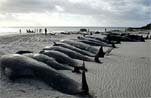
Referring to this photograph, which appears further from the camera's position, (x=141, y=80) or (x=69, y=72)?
(x=69, y=72)

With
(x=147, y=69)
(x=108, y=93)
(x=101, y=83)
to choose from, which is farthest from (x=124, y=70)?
(x=108, y=93)

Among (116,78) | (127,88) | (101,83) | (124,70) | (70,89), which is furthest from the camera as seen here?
(124,70)

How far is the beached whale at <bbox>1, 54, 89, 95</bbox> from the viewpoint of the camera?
430 inches

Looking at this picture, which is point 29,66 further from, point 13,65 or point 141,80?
point 141,80

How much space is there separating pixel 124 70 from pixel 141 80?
8.23 ft

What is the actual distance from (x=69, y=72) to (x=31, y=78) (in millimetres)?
2865

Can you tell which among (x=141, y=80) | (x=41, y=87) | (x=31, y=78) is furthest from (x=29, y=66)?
(x=141, y=80)

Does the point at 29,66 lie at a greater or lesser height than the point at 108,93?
greater

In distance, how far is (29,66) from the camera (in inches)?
488

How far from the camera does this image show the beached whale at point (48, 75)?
10.9 metres

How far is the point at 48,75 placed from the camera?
1196 centimetres

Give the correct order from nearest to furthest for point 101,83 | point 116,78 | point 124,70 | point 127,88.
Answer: point 127,88
point 101,83
point 116,78
point 124,70

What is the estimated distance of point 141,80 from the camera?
1355 centimetres

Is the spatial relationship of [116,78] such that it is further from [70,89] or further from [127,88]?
[70,89]
